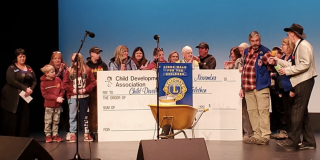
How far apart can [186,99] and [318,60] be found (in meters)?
3.94

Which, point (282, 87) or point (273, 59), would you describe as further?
point (282, 87)

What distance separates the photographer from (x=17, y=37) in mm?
8719

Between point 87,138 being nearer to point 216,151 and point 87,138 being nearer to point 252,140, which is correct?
point 216,151

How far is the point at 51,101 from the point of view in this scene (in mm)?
7398

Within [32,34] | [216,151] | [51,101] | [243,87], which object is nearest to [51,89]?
[51,101]

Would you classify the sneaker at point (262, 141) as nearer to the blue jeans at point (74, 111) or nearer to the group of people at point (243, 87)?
the group of people at point (243, 87)

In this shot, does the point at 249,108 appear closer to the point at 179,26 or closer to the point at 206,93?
the point at 206,93

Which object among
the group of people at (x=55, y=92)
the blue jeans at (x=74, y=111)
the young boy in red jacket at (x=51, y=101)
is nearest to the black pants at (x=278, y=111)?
the group of people at (x=55, y=92)

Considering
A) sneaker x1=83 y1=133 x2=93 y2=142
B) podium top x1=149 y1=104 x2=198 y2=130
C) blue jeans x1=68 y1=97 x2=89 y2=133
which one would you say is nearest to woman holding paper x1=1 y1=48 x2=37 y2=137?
blue jeans x1=68 y1=97 x2=89 y2=133

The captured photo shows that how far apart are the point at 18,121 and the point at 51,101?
648mm

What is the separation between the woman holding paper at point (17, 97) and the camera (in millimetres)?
7152

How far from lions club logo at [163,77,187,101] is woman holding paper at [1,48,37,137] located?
8.01ft

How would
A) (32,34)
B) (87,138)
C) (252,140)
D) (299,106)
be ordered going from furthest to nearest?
(32,34)
(87,138)
(252,140)
(299,106)

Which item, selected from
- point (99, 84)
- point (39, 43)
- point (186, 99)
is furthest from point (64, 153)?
point (39, 43)
